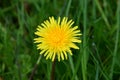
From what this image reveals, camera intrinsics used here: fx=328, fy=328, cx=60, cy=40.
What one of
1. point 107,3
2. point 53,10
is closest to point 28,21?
point 53,10

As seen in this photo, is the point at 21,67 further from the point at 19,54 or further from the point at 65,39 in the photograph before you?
the point at 65,39

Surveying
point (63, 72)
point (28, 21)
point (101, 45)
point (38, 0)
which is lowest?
point (63, 72)

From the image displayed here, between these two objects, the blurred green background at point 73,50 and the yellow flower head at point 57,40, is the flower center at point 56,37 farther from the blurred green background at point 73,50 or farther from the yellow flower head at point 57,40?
the blurred green background at point 73,50

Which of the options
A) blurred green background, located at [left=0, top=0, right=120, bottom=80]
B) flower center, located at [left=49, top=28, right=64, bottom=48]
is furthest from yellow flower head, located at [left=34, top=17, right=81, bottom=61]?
blurred green background, located at [left=0, top=0, right=120, bottom=80]

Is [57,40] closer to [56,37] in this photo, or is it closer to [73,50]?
[56,37]

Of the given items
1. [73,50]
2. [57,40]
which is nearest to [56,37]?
[57,40]

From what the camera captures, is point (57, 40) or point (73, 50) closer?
point (57, 40)

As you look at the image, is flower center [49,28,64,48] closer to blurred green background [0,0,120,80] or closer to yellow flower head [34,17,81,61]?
yellow flower head [34,17,81,61]

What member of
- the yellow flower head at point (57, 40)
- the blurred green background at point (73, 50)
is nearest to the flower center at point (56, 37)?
the yellow flower head at point (57, 40)
